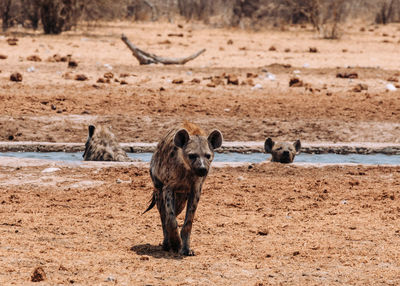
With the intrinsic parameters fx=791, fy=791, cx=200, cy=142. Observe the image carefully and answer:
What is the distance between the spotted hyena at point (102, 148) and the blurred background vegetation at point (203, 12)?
1550cm

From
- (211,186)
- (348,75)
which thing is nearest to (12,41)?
(348,75)

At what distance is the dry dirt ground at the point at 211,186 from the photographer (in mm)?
5234

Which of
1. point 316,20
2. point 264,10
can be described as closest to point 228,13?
point 264,10

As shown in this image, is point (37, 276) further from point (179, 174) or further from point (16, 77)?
point (16, 77)

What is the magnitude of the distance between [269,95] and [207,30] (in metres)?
15.4

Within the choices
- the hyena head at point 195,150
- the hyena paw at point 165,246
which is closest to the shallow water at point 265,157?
the hyena paw at point 165,246

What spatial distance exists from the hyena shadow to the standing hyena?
0.05 metres

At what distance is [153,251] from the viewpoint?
5.68m

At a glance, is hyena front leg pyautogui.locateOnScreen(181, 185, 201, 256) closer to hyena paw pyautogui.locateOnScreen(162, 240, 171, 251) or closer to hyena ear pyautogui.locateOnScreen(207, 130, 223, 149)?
hyena paw pyautogui.locateOnScreen(162, 240, 171, 251)

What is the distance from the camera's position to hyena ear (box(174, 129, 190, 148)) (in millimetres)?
5328

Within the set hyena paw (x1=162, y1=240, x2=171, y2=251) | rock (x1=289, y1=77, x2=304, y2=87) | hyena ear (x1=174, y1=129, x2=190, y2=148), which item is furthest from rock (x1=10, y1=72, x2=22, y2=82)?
hyena ear (x1=174, y1=129, x2=190, y2=148)

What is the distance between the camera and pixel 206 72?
16938mm

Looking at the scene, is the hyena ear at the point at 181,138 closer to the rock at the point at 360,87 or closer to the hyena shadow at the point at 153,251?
the hyena shadow at the point at 153,251

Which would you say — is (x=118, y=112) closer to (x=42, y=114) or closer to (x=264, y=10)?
(x=42, y=114)
